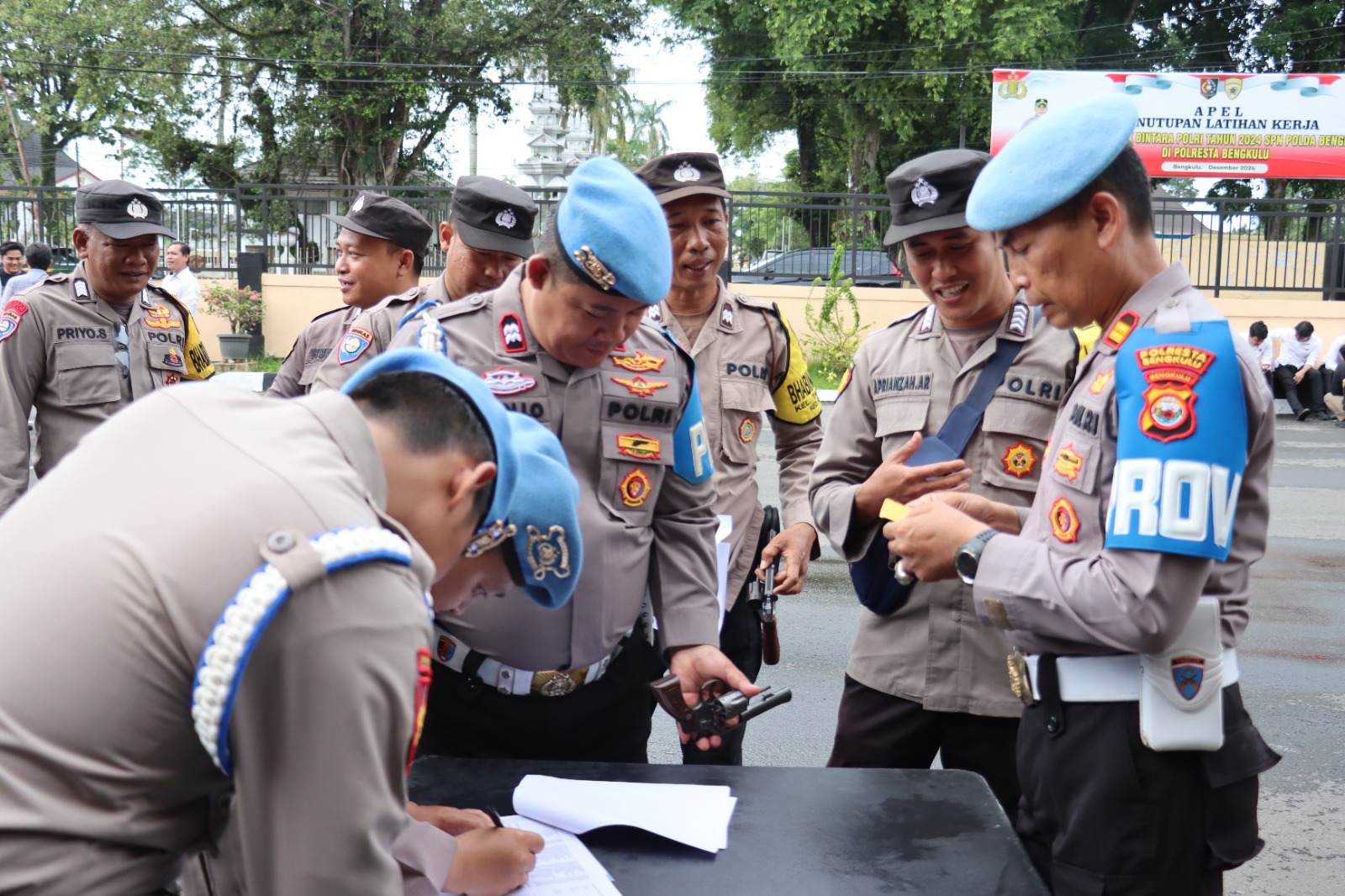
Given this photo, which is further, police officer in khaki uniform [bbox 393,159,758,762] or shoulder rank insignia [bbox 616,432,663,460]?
shoulder rank insignia [bbox 616,432,663,460]

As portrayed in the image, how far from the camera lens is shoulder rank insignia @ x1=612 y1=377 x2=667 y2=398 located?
2455 millimetres

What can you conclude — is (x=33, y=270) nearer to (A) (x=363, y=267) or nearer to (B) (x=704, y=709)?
(A) (x=363, y=267)

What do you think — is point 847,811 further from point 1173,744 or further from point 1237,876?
point 1237,876

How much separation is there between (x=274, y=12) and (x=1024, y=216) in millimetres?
26473

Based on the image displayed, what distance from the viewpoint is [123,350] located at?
4.54 m

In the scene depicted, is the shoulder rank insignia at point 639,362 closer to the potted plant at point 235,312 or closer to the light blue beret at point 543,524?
the light blue beret at point 543,524

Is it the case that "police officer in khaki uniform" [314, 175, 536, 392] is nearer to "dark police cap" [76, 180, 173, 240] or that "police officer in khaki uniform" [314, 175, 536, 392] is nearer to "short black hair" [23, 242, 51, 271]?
"dark police cap" [76, 180, 173, 240]

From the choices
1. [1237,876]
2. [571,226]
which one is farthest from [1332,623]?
[571,226]

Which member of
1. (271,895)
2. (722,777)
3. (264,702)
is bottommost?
(722,777)

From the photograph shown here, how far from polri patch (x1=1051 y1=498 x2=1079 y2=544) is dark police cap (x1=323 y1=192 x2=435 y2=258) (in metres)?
3.12

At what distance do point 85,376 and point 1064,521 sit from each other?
3.78 m

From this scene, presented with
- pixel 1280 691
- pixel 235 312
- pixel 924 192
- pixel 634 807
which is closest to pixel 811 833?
pixel 634 807

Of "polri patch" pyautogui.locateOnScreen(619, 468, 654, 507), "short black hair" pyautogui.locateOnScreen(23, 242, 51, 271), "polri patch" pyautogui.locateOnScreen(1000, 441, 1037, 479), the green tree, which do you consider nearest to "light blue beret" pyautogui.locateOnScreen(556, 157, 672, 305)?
"polri patch" pyautogui.locateOnScreen(619, 468, 654, 507)

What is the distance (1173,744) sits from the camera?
183cm
